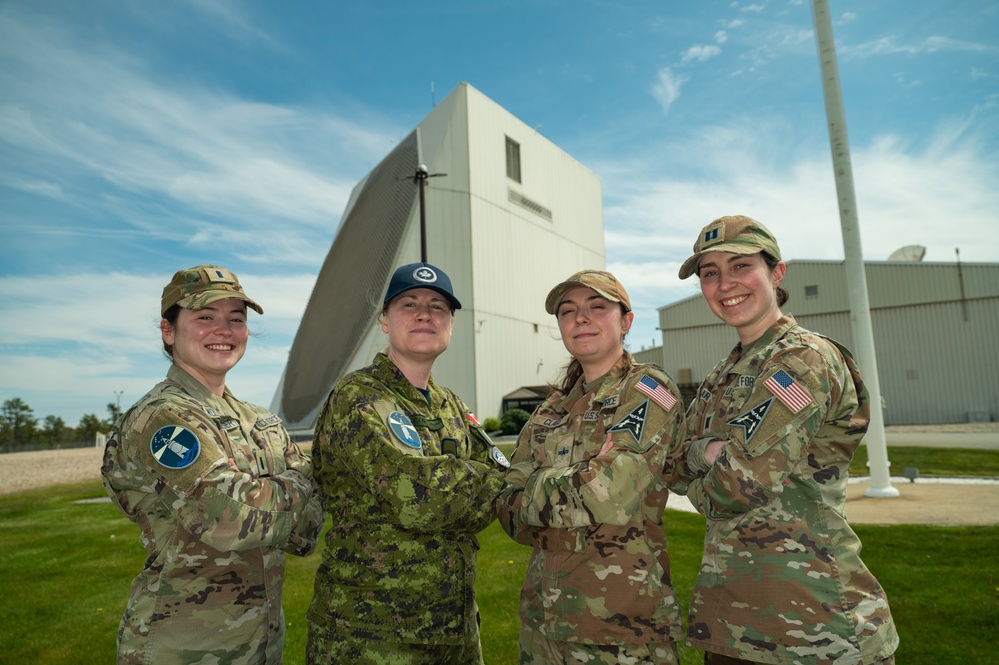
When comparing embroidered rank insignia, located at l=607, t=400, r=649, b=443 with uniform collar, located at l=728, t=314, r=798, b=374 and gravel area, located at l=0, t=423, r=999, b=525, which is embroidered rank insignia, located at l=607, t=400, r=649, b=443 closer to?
uniform collar, located at l=728, t=314, r=798, b=374

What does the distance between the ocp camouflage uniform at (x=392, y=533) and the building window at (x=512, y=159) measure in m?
32.1

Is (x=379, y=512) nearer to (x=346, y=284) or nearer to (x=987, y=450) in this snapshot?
(x=987, y=450)

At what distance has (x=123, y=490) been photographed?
8.45ft

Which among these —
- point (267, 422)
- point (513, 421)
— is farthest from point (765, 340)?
point (513, 421)

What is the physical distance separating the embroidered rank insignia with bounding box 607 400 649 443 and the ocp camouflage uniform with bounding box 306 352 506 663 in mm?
630

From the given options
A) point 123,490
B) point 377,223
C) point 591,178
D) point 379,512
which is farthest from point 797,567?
point 591,178

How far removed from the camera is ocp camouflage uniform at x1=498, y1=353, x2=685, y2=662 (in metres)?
Answer: 2.37

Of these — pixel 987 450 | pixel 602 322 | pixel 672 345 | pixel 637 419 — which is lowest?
pixel 987 450

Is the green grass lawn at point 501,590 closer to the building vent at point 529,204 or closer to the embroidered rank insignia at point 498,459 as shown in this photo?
the embroidered rank insignia at point 498,459

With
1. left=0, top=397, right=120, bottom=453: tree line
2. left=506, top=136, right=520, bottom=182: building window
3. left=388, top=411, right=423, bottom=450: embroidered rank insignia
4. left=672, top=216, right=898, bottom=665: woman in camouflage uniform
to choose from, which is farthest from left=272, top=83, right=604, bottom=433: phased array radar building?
left=0, top=397, right=120, bottom=453: tree line

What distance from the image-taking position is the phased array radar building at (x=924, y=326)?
2772 centimetres

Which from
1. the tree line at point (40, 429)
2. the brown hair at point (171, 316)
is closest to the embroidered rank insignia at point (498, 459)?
the brown hair at point (171, 316)

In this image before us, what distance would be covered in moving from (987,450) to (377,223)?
28.6 metres

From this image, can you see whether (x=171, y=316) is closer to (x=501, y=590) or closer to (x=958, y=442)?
(x=501, y=590)
